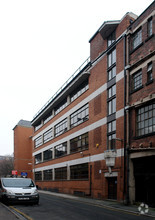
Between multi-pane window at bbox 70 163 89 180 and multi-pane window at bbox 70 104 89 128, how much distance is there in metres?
4.77

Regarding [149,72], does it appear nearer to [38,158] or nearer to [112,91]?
[112,91]

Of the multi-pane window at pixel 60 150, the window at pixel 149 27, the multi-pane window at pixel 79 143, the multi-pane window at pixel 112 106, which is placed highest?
the window at pixel 149 27

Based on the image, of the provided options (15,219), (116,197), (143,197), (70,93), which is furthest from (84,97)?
(15,219)

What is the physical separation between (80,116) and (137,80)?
472 inches

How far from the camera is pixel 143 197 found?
19.1 m

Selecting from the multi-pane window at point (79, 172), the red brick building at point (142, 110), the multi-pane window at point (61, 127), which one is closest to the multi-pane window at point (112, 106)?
the red brick building at point (142, 110)

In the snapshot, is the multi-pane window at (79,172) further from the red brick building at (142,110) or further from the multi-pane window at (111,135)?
the red brick building at (142,110)

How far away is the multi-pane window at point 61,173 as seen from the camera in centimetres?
3620

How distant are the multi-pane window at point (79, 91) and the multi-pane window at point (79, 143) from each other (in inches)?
190

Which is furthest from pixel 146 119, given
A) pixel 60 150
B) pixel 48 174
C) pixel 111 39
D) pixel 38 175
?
pixel 38 175

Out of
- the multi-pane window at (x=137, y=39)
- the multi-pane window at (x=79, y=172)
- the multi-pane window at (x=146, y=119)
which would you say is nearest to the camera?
the multi-pane window at (x=146, y=119)

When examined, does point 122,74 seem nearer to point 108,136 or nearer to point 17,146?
point 108,136

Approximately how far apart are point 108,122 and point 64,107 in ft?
46.0

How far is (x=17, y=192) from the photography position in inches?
611
